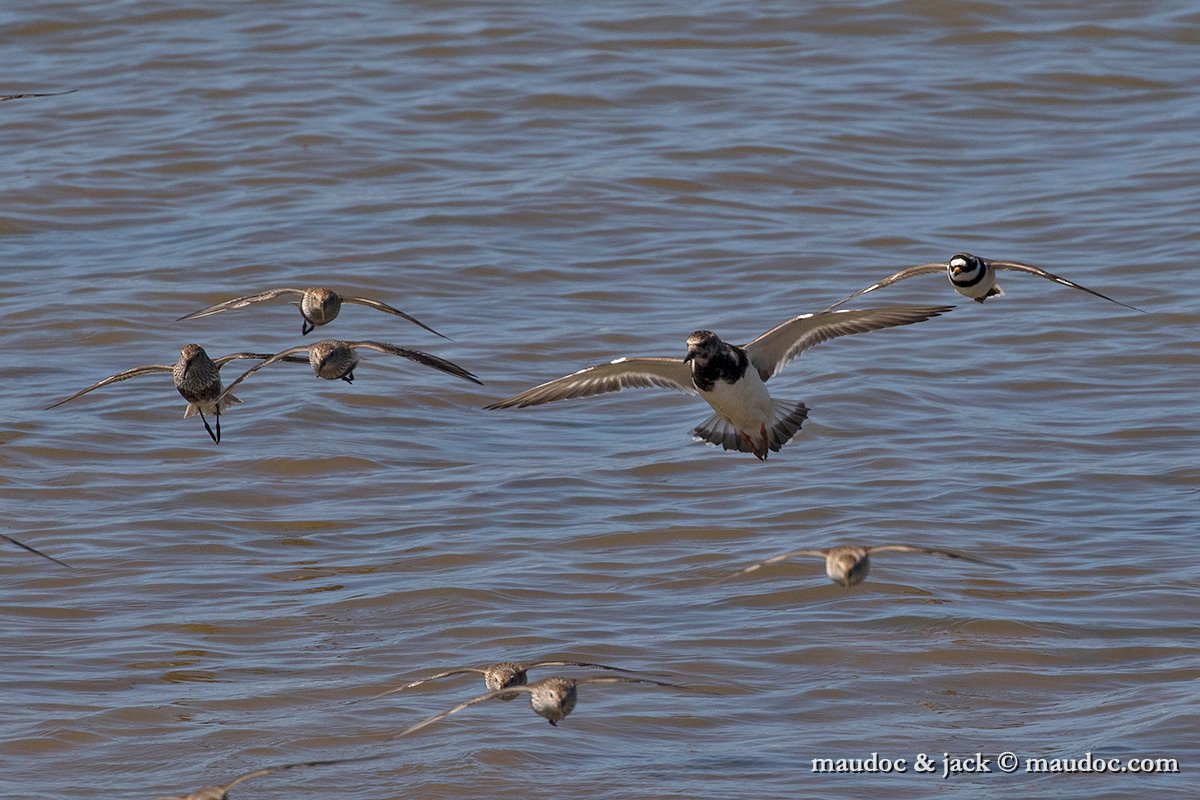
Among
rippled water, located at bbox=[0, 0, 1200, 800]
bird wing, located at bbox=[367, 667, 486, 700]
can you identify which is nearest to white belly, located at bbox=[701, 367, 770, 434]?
rippled water, located at bbox=[0, 0, 1200, 800]

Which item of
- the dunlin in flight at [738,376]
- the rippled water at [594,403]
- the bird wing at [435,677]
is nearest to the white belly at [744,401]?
the dunlin in flight at [738,376]

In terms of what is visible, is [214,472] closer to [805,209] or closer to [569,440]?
[569,440]

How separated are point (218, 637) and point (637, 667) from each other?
6.16ft

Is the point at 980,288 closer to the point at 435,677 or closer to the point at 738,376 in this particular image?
the point at 738,376

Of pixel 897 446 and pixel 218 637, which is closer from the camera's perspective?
pixel 218 637

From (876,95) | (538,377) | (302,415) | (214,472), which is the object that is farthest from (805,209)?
(214,472)

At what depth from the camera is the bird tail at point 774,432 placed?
9070 mm

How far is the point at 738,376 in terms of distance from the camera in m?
8.52

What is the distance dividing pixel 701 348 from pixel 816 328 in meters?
0.68

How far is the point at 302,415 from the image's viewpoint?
36.8 feet

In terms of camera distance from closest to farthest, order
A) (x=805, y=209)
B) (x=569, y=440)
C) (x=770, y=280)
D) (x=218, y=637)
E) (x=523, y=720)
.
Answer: (x=523, y=720) < (x=218, y=637) < (x=569, y=440) < (x=770, y=280) < (x=805, y=209)

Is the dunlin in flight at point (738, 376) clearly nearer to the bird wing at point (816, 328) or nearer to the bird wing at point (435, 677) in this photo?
the bird wing at point (816, 328)

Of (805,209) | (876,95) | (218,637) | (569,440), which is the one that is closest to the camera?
(218,637)

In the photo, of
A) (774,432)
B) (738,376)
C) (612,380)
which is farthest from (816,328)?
(612,380)
